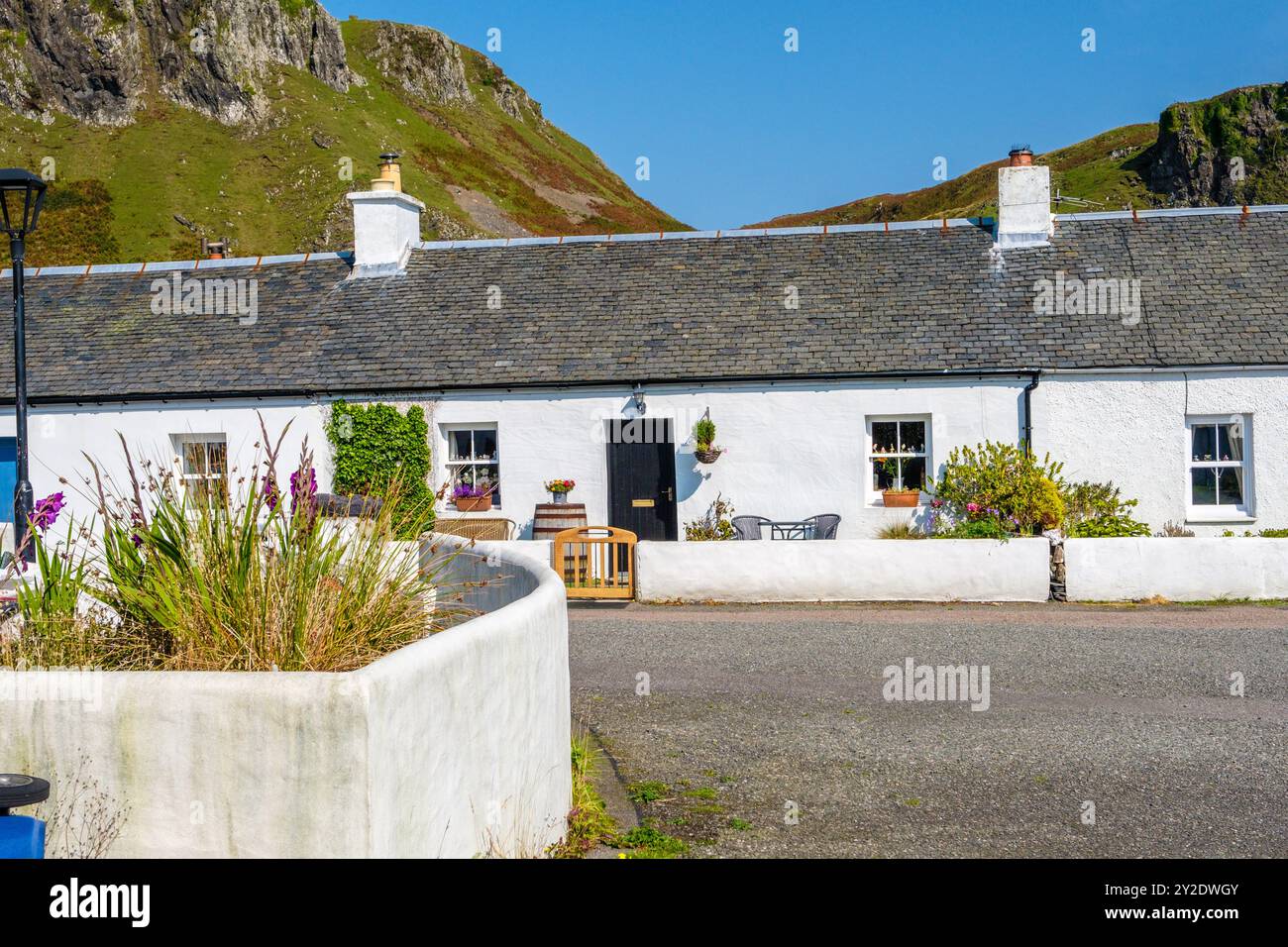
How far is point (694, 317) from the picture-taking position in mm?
19000

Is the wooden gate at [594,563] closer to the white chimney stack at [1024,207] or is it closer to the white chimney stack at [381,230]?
the white chimney stack at [381,230]

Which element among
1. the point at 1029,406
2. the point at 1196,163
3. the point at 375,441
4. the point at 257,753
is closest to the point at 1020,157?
the point at 1029,406

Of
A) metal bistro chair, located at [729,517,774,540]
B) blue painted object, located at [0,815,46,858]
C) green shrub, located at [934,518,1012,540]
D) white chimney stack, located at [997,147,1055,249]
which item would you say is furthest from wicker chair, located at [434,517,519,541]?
blue painted object, located at [0,815,46,858]

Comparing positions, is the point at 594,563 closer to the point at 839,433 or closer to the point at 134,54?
the point at 839,433

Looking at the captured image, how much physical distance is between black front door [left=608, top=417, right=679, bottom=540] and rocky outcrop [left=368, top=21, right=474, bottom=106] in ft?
365

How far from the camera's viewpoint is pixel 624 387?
58.2 ft

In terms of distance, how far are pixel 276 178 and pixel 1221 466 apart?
79242mm

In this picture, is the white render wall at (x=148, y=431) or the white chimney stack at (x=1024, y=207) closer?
the white render wall at (x=148, y=431)

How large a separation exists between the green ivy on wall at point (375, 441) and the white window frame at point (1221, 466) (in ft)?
37.0

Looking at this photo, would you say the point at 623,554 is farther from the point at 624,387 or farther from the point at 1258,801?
the point at 1258,801

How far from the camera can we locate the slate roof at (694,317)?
57.7ft

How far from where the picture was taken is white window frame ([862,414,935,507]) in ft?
56.6

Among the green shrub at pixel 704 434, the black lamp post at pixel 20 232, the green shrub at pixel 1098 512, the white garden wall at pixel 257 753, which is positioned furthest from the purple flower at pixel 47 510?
the green shrub at pixel 1098 512
